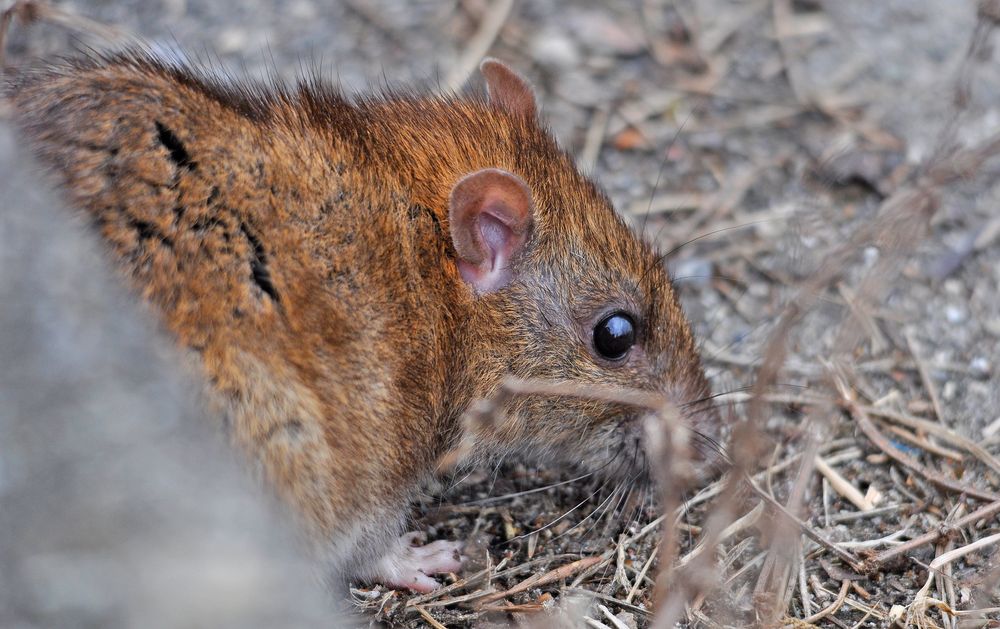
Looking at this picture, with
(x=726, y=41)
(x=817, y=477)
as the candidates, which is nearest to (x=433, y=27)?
(x=726, y=41)

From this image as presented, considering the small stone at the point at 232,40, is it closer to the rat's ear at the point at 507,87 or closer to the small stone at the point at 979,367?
the rat's ear at the point at 507,87

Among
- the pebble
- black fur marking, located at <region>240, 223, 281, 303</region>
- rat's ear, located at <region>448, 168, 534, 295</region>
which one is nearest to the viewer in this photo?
black fur marking, located at <region>240, 223, 281, 303</region>

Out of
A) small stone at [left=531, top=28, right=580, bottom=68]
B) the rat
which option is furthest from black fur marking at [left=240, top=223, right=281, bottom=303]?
small stone at [left=531, top=28, right=580, bottom=68]

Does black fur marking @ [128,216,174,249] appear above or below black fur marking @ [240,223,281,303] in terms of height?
above

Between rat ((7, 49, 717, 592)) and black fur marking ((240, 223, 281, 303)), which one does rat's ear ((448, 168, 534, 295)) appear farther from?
black fur marking ((240, 223, 281, 303))

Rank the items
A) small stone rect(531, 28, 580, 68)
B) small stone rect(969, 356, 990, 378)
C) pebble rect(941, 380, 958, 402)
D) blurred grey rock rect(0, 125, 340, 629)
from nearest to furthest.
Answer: blurred grey rock rect(0, 125, 340, 629), pebble rect(941, 380, 958, 402), small stone rect(969, 356, 990, 378), small stone rect(531, 28, 580, 68)

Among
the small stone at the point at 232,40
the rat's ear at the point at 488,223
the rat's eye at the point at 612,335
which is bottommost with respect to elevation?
the rat's eye at the point at 612,335

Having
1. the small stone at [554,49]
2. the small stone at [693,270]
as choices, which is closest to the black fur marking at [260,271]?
the small stone at [693,270]
